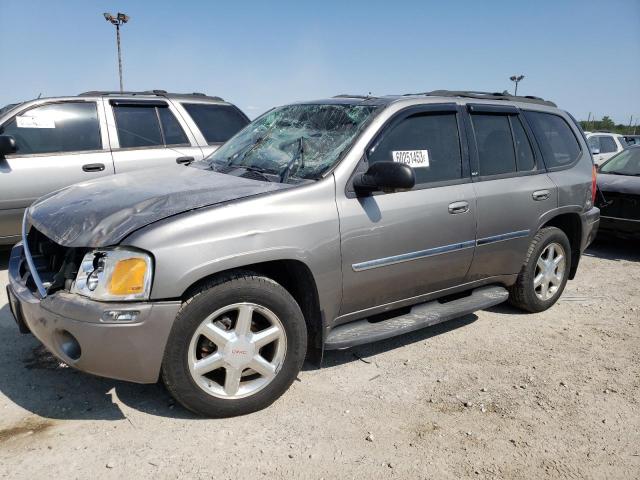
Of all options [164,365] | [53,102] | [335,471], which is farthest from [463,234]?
[53,102]

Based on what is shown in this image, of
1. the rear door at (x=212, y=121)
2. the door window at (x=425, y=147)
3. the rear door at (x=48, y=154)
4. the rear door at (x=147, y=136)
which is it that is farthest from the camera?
the rear door at (x=212, y=121)

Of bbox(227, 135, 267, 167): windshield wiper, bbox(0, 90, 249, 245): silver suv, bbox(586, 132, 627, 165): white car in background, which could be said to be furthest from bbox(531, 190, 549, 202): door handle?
bbox(586, 132, 627, 165): white car in background

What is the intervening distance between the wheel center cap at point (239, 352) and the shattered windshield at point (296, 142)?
1.02 meters

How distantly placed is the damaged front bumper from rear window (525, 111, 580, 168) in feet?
11.2

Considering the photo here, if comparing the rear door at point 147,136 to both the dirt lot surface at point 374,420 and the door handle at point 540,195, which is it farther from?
the door handle at point 540,195

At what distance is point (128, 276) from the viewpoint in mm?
2619

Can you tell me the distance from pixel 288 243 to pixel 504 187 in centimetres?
199

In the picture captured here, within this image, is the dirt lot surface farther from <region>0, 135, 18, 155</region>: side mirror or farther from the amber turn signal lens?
<region>0, 135, 18, 155</region>: side mirror

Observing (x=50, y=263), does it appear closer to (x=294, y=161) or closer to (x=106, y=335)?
(x=106, y=335)

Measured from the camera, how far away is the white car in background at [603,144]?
1339 cm

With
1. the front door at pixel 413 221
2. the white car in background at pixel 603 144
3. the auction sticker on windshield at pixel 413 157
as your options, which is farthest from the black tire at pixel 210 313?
the white car in background at pixel 603 144

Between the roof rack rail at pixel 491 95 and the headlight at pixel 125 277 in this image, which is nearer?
the headlight at pixel 125 277

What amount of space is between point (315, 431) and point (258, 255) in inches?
38.7

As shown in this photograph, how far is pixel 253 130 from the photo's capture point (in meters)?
4.21
